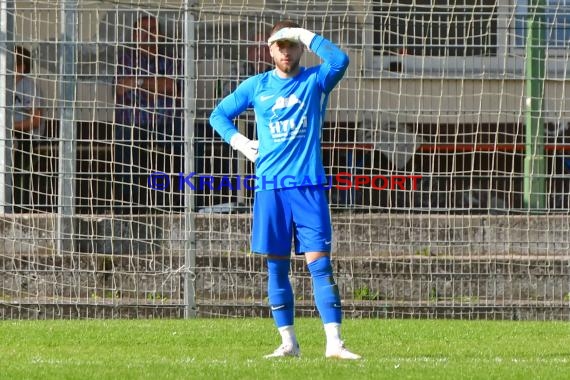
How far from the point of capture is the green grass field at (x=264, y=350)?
713 centimetres

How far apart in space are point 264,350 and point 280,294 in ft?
2.20

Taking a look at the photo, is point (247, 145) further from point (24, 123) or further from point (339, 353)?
point (24, 123)

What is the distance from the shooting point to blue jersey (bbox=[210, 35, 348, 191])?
8.02 m

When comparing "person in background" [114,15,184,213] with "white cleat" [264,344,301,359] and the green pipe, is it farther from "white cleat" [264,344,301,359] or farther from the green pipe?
"white cleat" [264,344,301,359]

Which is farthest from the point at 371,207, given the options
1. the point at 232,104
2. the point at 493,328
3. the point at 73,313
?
the point at 232,104

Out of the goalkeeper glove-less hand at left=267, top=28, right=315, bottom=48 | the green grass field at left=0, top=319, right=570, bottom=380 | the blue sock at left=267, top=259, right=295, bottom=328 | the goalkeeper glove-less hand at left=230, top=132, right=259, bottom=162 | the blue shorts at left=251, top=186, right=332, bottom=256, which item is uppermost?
the goalkeeper glove-less hand at left=267, top=28, right=315, bottom=48

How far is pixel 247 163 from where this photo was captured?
12047 mm

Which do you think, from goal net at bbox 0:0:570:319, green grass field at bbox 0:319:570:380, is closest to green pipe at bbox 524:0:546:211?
goal net at bbox 0:0:570:319

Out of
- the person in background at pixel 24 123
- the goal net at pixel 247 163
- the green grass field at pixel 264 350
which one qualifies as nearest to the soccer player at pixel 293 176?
the green grass field at pixel 264 350

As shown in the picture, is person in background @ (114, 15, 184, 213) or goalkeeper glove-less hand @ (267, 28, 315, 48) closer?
goalkeeper glove-less hand @ (267, 28, 315, 48)

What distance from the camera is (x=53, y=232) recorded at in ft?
39.5

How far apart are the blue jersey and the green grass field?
1095 millimetres

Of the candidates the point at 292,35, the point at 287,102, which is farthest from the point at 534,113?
the point at 292,35

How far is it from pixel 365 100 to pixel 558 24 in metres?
1.85
